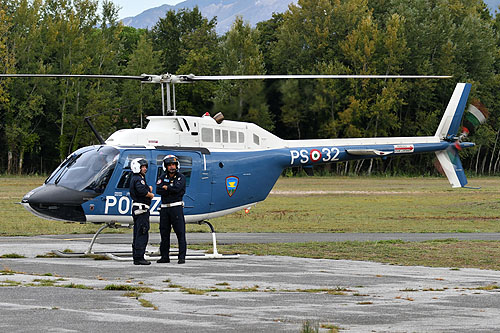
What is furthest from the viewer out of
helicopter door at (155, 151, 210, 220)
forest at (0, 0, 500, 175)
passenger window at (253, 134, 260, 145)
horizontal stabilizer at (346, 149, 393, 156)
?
forest at (0, 0, 500, 175)

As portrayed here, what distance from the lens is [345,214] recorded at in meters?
35.8

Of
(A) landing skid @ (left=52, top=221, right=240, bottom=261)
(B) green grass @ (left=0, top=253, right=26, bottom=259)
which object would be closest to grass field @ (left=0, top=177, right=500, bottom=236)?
(A) landing skid @ (left=52, top=221, right=240, bottom=261)

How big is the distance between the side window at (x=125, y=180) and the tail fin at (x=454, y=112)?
10.7m

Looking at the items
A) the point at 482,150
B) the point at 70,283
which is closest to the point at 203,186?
the point at 70,283

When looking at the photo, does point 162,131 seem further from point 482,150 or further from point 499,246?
point 482,150

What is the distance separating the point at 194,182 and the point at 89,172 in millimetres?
2613

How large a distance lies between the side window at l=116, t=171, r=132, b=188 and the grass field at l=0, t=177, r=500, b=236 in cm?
800

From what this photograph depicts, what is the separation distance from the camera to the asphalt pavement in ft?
32.9

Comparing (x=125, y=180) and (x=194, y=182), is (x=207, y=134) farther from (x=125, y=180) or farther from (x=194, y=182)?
(x=125, y=180)

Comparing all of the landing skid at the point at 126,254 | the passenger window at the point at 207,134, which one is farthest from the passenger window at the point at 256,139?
the landing skid at the point at 126,254

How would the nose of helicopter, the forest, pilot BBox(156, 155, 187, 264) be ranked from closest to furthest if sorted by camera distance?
pilot BBox(156, 155, 187, 264) < the nose of helicopter < the forest

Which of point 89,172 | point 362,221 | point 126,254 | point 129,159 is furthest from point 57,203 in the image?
point 362,221

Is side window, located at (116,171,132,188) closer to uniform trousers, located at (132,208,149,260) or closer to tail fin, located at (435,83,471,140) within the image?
→ uniform trousers, located at (132,208,149,260)

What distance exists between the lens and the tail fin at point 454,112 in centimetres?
2511
